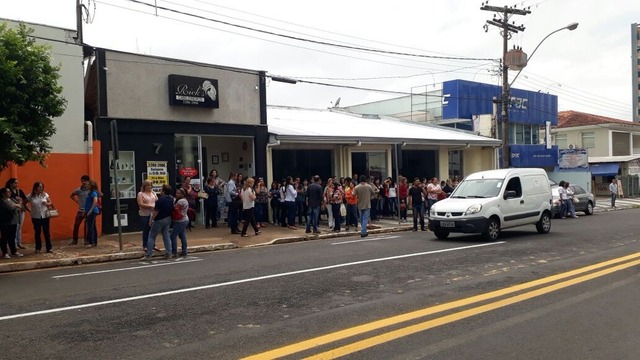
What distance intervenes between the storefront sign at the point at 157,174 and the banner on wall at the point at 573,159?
2949cm

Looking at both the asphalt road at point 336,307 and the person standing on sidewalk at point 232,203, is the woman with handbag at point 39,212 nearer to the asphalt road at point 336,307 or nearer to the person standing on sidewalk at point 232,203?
the asphalt road at point 336,307

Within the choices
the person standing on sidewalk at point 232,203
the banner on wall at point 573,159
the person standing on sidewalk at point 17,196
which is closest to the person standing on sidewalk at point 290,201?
the person standing on sidewalk at point 232,203

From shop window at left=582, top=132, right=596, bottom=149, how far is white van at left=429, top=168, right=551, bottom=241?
37629 mm

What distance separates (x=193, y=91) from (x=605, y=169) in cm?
3690

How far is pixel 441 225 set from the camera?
13.9 m

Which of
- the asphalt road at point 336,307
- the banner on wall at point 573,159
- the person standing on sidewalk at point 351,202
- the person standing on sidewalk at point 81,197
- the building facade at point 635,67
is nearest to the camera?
the asphalt road at point 336,307

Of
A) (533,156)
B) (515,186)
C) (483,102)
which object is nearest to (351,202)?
(515,186)

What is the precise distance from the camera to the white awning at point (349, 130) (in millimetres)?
20219

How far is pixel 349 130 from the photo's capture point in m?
22.8

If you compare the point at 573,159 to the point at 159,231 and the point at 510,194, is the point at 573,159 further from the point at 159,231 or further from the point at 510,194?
the point at 159,231

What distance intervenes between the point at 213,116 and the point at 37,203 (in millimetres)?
7074

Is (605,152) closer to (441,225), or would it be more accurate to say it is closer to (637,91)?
(441,225)

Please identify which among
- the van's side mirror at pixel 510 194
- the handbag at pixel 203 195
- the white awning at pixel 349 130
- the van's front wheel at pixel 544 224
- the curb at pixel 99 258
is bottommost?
the curb at pixel 99 258

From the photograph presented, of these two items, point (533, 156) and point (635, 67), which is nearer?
point (533, 156)
